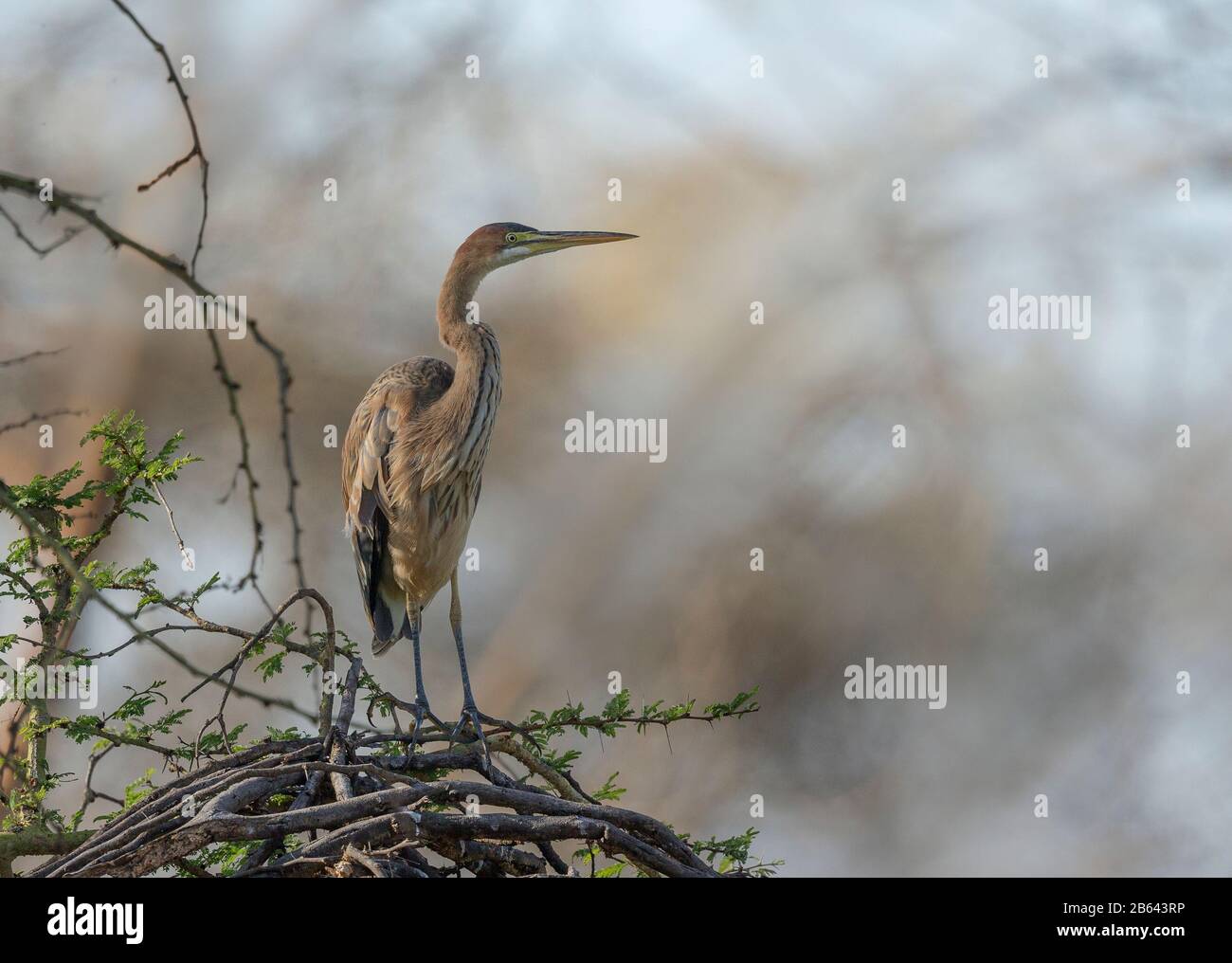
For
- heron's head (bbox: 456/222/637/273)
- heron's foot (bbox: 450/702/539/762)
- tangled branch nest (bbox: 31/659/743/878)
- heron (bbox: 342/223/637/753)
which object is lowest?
tangled branch nest (bbox: 31/659/743/878)

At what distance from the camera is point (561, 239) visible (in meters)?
3.89

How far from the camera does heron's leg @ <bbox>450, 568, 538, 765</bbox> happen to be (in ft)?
8.02

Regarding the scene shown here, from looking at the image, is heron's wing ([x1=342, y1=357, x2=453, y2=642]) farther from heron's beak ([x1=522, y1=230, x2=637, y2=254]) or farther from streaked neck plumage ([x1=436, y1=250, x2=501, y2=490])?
heron's beak ([x1=522, y1=230, x2=637, y2=254])

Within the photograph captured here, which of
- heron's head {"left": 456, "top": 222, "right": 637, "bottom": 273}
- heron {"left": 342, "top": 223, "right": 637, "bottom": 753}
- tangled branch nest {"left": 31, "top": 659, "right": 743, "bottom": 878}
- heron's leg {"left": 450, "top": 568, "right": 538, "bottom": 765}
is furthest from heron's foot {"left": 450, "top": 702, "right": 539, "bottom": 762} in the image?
heron's head {"left": 456, "top": 222, "right": 637, "bottom": 273}

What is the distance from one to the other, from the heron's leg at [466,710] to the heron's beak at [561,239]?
1.00m

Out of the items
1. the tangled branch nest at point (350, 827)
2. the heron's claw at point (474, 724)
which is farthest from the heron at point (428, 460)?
the tangled branch nest at point (350, 827)

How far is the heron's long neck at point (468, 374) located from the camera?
365 centimetres

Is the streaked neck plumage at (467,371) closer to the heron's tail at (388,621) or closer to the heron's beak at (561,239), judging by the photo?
the heron's beak at (561,239)

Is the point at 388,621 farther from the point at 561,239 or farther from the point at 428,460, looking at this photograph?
the point at 561,239

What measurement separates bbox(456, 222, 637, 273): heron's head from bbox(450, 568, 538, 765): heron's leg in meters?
0.92

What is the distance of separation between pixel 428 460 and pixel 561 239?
0.79m
